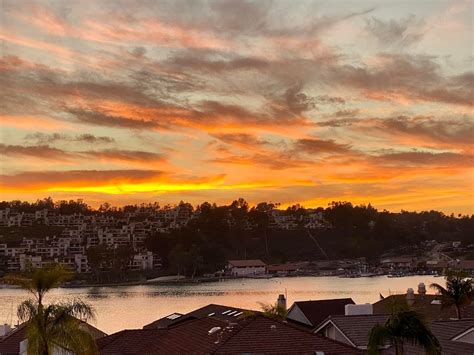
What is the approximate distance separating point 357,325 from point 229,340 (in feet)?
23.3

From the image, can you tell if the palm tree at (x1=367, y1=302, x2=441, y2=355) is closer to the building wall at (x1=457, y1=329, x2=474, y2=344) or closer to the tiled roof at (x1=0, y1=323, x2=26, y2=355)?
the building wall at (x1=457, y1=329, x2=474, y2=344)

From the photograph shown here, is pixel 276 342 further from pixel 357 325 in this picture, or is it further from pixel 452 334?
pixel 452 334

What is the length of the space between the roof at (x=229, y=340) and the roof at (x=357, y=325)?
331 cm

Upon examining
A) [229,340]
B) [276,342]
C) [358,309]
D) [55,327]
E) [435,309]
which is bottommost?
[276,342]

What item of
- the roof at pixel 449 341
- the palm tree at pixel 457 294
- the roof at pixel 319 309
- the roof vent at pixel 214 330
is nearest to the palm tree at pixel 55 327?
the roof vent at pixel 214 330

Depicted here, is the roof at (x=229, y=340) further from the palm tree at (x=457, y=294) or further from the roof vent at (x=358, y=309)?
the palm tree at (x=457, y=294)

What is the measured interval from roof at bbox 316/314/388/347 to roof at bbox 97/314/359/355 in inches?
130

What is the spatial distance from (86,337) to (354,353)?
9.52m

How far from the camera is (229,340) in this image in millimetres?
26094

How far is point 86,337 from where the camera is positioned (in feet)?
70.3

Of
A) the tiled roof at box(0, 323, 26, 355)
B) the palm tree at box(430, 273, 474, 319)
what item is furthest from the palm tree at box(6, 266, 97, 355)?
the palm tree at box(430, 273, 474, 319)

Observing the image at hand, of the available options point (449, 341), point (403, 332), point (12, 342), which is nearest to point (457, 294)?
point (449, 341)

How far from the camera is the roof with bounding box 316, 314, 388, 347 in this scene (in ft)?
97.8

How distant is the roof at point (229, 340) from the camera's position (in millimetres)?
25984
